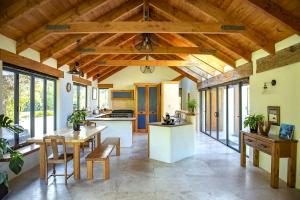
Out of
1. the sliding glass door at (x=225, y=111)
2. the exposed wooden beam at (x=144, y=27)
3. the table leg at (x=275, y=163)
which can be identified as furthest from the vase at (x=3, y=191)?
the sliding glass door at (x=225, y=111)

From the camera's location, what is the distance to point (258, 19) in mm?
4023

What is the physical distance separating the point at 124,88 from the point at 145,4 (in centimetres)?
642

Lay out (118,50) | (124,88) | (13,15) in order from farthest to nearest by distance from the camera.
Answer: (124,88), (118,50), (13,15)

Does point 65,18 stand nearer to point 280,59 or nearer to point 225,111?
point 280,59

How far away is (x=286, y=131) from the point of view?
3861 mm

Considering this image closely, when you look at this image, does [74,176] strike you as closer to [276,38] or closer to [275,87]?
[275,87]

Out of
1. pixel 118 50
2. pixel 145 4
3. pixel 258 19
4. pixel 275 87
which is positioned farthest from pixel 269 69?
pixel 118 50

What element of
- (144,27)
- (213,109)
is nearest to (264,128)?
(144,27)

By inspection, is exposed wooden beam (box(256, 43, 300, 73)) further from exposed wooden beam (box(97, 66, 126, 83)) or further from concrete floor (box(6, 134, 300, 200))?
exposed wooden beam (box(97, 66, 126, 83))

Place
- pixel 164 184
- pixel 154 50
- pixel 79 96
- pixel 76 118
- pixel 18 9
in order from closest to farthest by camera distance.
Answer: pixel 18 9, pixel 164 184, pixel 76 118, pixel 154 50, pixel 79 96

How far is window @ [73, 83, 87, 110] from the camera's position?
817cm

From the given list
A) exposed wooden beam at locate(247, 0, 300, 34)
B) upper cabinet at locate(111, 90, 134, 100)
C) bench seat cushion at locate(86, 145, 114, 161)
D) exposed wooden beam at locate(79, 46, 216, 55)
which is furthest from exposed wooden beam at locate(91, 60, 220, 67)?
exposed wooden beam at locate(247, 0, 300, 34)

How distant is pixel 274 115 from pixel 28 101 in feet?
16.8

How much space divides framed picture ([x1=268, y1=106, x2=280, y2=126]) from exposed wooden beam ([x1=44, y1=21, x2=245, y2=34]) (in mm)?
1618
